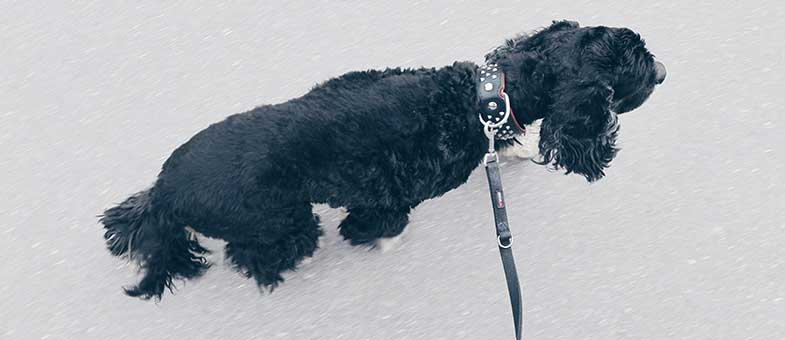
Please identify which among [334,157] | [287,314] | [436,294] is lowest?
[287,314]

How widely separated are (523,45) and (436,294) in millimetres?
1154

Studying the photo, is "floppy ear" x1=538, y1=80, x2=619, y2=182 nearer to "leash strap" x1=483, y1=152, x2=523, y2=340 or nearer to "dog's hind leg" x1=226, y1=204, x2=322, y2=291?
"leash strap" x1=483, y1=152, x2=523, y2=340

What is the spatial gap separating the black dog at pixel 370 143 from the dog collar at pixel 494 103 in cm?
4

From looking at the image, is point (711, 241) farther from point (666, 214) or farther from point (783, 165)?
point (783, 165)

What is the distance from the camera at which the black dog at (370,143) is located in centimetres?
238

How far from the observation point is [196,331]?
2.84m

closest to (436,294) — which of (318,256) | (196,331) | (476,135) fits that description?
(318,256)

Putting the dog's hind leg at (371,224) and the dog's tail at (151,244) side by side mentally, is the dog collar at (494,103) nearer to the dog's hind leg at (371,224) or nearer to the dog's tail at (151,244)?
the dog's hind leg at (371,224)

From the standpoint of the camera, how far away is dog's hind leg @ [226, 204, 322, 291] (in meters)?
2.55

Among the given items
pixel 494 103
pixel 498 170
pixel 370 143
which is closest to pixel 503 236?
pixel 498 170

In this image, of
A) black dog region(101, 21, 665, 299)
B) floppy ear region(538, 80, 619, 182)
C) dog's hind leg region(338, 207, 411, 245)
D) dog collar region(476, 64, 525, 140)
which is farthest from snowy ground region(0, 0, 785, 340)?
dog collar region(476, 64, 525, 140)

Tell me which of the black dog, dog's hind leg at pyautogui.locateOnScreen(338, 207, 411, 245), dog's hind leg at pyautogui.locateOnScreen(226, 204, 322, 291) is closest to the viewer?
the black dog

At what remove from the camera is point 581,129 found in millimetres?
2477

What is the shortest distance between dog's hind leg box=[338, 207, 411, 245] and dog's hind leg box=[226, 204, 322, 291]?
0.16 m
